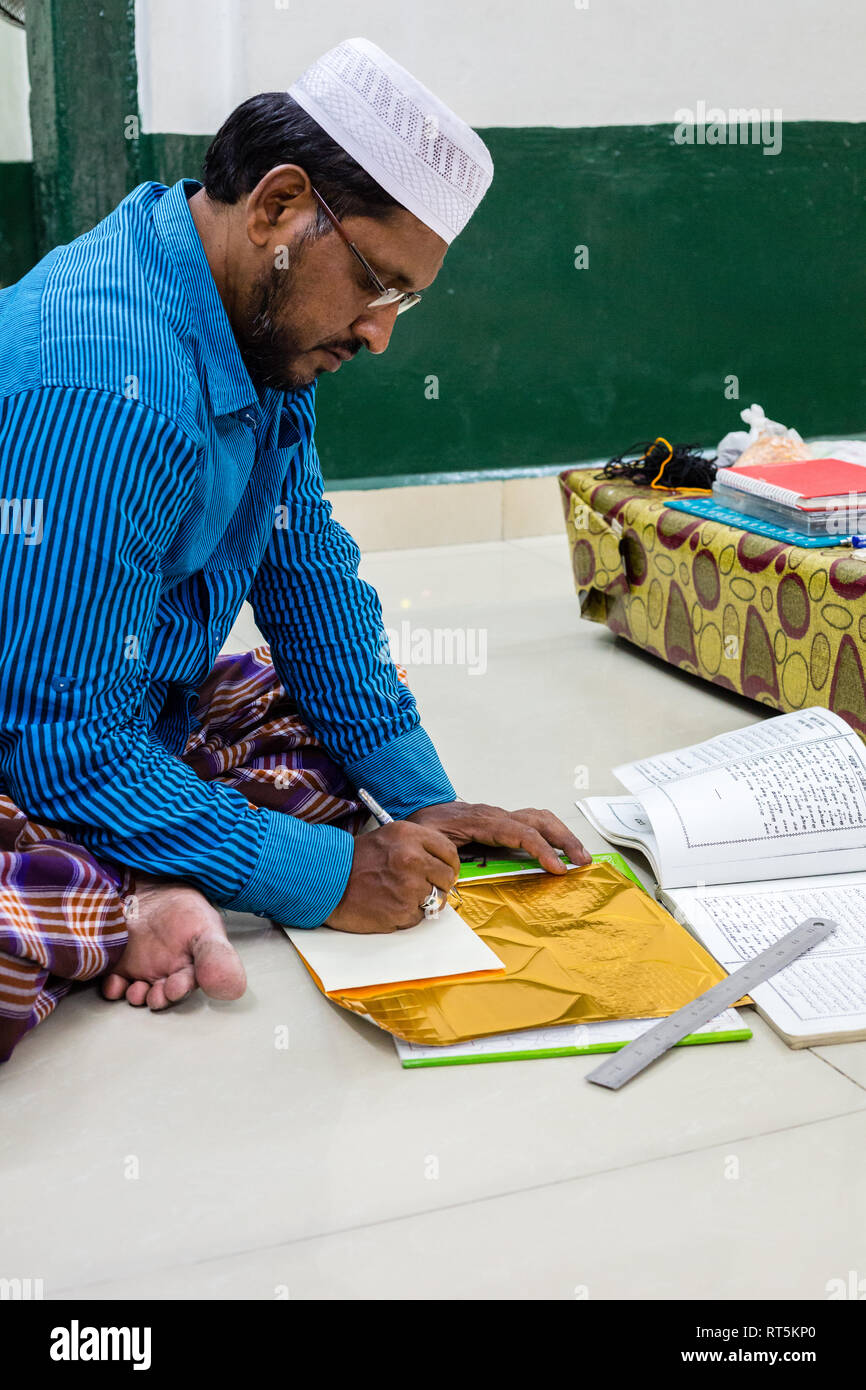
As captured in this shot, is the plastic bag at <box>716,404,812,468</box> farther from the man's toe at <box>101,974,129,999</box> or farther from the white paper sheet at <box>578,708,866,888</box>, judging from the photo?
the man's toe at <box>101,974,129,999</box>

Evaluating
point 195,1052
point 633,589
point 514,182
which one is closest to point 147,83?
point 514,182

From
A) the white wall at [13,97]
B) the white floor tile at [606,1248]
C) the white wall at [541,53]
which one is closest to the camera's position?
the white floor tile at [606,1248]

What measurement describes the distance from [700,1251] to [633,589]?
1.92 metres

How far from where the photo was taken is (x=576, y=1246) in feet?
3.77

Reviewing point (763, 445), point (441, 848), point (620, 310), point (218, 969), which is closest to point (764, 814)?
point (441, 848)

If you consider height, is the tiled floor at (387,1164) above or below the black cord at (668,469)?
below

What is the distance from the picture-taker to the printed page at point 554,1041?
141 centimetres

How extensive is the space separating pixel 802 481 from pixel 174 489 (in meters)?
1.52

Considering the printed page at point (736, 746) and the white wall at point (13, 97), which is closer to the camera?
the printed page at point (736, 746)

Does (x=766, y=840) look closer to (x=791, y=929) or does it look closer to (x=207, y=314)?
(x=791, y=929)

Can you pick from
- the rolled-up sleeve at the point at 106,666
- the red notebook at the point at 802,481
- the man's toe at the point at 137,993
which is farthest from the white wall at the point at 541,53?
the man's toe at the point at 137,993

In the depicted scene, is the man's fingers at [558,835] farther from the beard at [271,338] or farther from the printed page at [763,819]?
the beard at [271,338]

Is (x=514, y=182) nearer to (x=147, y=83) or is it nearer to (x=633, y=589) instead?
(x=147, y=83)

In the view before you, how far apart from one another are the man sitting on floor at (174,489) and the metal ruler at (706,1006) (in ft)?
0.98
